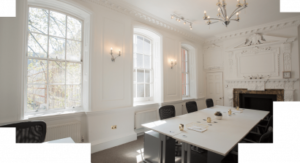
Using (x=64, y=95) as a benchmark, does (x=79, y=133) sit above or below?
below

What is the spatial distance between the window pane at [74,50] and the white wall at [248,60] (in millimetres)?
5297

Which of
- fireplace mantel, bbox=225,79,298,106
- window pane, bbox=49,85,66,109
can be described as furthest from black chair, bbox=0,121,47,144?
fireplace mantel, bbox=225,79,298,106

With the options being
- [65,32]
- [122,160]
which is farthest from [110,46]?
[122,160]

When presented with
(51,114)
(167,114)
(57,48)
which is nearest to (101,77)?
(57,48)

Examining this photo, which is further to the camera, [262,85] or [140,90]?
[262,85]

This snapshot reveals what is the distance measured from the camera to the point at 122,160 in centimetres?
286

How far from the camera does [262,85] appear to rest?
199 inches

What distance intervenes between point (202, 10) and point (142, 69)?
2402mm

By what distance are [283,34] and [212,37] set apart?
90.8 inches

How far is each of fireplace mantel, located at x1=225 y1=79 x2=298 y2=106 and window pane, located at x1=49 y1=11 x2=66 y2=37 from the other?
583 cm

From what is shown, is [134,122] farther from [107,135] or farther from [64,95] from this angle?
[64,95]

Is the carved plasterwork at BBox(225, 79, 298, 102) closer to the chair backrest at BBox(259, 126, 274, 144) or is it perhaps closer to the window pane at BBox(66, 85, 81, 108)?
the chair backrest at BBox(259, 126, 274, 144)

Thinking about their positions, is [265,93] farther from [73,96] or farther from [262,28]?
[73,96]

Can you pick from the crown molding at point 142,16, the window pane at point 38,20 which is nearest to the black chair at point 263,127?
the crown molding at point 142,16
